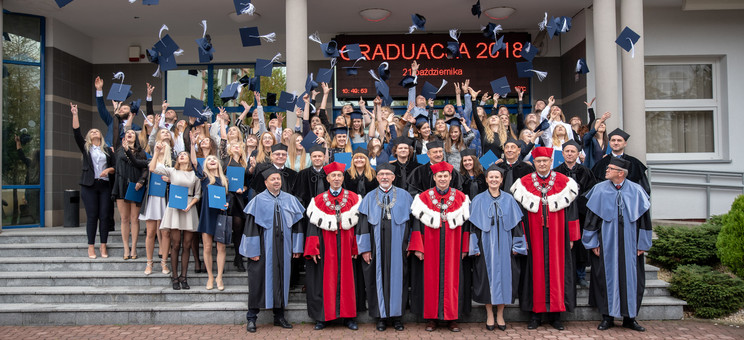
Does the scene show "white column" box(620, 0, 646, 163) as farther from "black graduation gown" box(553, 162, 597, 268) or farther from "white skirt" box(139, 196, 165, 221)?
"white skirt" box(139, 196, 165, 221)

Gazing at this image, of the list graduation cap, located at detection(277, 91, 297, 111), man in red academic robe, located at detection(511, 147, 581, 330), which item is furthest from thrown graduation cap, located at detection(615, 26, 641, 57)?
graduation cap, located at detection(277, 91, 297, 111)

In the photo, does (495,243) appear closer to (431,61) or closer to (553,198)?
(553,198)

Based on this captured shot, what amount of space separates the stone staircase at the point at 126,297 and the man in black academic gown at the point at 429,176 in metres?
1.57

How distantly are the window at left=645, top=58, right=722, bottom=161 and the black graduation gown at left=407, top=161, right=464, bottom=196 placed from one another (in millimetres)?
6942

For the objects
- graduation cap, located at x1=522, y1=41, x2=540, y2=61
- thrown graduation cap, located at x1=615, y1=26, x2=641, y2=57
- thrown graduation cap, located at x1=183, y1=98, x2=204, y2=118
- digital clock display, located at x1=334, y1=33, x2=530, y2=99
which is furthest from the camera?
digital clock display, located at x1=334, y1=33, x2=530, y2=99

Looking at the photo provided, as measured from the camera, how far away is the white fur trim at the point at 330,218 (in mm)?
6438

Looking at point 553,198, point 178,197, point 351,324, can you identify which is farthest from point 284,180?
point 553,198

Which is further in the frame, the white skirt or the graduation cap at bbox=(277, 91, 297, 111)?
the graduation cap at bbox=(277, 91, 297, 111)

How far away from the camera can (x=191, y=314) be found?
22.6 ft

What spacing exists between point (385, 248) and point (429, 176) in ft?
3.61

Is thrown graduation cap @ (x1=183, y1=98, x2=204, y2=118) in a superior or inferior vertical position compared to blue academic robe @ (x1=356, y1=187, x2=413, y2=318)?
superior

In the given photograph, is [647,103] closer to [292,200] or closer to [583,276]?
[583,276]

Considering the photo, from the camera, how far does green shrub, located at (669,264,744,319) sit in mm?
6914

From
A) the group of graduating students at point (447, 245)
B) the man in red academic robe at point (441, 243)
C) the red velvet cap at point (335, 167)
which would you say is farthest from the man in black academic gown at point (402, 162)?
the red velvet cap at point (335, 167)
